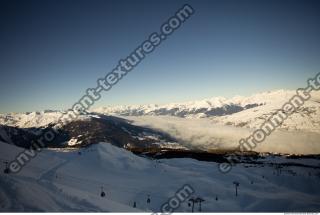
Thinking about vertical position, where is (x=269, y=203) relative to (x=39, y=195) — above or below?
below

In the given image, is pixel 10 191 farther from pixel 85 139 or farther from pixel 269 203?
pixel 85 139

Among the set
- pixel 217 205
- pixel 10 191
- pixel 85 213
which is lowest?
pixel 217 205

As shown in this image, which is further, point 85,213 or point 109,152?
point 109,152

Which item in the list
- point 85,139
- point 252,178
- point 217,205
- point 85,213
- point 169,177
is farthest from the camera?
point 85,139

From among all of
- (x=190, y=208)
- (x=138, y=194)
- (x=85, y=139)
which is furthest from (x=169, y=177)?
(x=85, y=139)

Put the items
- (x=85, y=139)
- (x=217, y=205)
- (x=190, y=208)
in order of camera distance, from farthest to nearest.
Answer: (x=85, y=139) < (x=217, y=205) < (x=190, y=208)

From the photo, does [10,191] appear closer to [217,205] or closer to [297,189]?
[217,205]

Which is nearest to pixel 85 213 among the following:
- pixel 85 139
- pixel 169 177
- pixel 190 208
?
pixel 190 208
